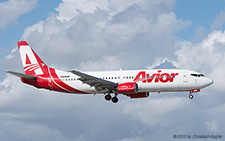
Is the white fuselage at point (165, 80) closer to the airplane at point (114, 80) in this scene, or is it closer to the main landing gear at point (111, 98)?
the airplane at point (114, 80)

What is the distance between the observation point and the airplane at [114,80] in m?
57.8

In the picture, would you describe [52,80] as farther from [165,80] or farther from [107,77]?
[165,80]

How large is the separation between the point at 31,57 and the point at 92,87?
1403cm

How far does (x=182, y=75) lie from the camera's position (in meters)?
58.0

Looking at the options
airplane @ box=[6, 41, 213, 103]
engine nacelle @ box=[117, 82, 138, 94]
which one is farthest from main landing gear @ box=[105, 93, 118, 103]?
engine nacelle @ box=[117, 82, 138, 94]

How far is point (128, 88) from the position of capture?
2263 inches

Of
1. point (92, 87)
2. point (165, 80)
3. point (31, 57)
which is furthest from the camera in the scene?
point (31, 57)

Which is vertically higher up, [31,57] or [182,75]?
[31,57]

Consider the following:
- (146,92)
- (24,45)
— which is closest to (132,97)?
(146,92)

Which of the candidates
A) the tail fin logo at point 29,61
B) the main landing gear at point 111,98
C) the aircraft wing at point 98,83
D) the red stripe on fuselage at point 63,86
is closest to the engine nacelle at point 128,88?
the aircraft wing at point 98,83

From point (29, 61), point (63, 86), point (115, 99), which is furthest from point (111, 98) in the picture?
point (29, 61)

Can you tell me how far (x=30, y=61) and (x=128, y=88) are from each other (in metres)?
20.7

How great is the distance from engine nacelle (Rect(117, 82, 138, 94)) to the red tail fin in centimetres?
1506

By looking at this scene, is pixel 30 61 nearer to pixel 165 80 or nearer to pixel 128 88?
pixel 128 88
